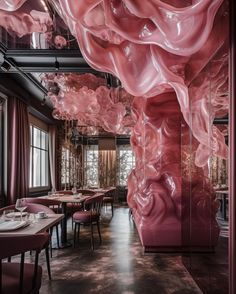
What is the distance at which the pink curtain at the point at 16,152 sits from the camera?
239 inches

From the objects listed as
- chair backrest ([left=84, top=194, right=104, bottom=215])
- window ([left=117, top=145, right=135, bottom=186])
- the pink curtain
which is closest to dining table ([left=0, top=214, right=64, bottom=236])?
chair backrest ([left=84, top=194, right=104, bottom=215])

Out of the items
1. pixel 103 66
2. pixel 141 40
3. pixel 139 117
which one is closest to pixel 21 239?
pixel 103 66

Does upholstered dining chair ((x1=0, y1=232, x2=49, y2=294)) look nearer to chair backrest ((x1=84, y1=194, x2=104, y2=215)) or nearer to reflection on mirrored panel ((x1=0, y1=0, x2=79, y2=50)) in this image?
reflection on mirrored panel ((x1=0, y1=0, x2=79, y2=50))

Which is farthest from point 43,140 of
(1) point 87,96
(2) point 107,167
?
(2) point 107,167

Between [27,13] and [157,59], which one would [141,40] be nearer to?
[157,59]

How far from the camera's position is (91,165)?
14.0m

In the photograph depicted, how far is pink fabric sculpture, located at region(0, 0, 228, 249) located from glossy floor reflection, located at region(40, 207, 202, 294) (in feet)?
1.60

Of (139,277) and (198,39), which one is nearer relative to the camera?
(198,39)

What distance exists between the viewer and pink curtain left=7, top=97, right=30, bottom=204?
6059mm

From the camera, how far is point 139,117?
539 centimetres

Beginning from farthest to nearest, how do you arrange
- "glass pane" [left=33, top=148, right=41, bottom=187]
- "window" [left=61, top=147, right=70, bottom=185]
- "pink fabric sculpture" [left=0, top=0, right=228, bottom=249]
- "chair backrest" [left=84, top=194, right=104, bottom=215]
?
1. "window" [left=61, top=147, right=70, bottom=185]
2. "glass pane" [left=33, top=148, right=41, bottom=187]
3. "chair backrest" [left=84, top=194, right=104, bottom=215]
4. "pink fabric sculpture" [left=0, top=0, right=228, bottom=249]

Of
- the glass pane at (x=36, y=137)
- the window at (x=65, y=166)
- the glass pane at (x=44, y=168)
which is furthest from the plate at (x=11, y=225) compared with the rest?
the window at (x=65, y=166)

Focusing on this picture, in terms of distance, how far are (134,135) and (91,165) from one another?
28.2 ft

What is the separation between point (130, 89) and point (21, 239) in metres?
1.52
